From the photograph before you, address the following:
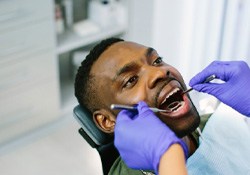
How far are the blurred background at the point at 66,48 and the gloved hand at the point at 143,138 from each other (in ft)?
2.78

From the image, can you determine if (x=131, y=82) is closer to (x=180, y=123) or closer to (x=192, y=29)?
(x=180, y=123)

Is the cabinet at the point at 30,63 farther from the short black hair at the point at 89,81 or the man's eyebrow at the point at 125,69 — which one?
the man's eyebrow at the point at 125,69

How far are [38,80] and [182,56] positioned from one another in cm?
88

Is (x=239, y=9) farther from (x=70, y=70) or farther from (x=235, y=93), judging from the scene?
(x=70, y=70)

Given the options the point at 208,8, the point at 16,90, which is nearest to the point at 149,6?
the point at 208,8

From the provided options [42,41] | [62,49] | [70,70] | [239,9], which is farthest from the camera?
[70,70]

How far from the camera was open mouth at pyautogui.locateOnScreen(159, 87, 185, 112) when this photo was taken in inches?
53.3

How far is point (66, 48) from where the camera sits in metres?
2.67

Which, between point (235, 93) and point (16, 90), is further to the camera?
point (16, 90)

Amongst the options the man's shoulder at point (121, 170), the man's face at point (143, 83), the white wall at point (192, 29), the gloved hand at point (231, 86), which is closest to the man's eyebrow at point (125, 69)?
the man's face at point (143, 83)

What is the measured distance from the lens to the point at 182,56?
108 inches

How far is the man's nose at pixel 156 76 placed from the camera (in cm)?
134

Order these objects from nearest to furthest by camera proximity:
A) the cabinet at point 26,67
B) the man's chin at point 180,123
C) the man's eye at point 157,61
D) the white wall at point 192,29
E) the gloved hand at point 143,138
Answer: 1. the gloved hand at point 143,138
2. the man's chin at point 180,123
3. the man's eye at point 157,61
4. the white wall at point 192,29
5. the cabinet at point 26,67

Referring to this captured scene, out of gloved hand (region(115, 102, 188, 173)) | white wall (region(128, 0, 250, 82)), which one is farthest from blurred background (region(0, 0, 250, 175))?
gloved hand (region(115, 102, 188, 173))
